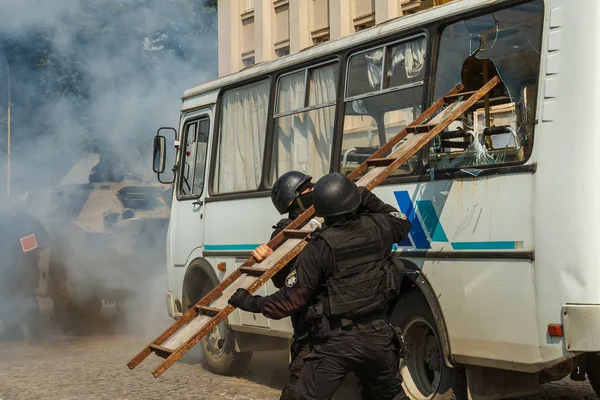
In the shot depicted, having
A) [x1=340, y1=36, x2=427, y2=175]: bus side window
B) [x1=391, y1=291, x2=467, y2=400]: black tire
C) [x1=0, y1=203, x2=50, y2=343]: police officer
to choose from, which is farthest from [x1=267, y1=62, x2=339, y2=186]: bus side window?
[x1=0, y1=203, x2=50, y2=343]: police officer

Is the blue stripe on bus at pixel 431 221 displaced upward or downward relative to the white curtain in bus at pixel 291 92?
downward

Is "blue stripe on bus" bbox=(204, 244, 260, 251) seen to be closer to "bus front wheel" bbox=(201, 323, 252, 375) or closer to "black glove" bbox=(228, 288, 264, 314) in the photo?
"bus front wheel" bbox=(201, 323, 252, 375)

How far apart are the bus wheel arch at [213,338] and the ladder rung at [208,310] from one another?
401 centimetres

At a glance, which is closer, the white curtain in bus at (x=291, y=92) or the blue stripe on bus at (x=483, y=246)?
the blue stripe on bus at (x=483, y=246)

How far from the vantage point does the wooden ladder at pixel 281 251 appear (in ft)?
19.8

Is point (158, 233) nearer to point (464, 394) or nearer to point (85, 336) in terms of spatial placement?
point (85, 336)

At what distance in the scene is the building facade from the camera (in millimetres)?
26703

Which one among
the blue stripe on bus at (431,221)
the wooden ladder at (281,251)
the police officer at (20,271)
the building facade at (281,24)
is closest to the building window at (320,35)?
the building facade at (281,24)

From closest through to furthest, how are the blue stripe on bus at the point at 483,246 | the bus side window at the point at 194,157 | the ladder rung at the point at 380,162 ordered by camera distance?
1. the blue stripe on bus at the point at 483,246
2. the ladder rung at the point at 380,162
3. the bus side window at the point at 194,157

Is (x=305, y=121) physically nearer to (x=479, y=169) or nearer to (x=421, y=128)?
(x=421, y=128)

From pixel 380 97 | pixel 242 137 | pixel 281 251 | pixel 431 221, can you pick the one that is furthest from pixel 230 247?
pixel 281 251

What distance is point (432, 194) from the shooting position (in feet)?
24.8

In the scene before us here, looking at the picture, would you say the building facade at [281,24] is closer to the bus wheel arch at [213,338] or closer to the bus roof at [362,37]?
the bus wheel arch at [213,338]

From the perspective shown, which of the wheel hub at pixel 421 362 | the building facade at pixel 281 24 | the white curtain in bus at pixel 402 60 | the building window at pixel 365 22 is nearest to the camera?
the wheel hub at pixel 421 362
